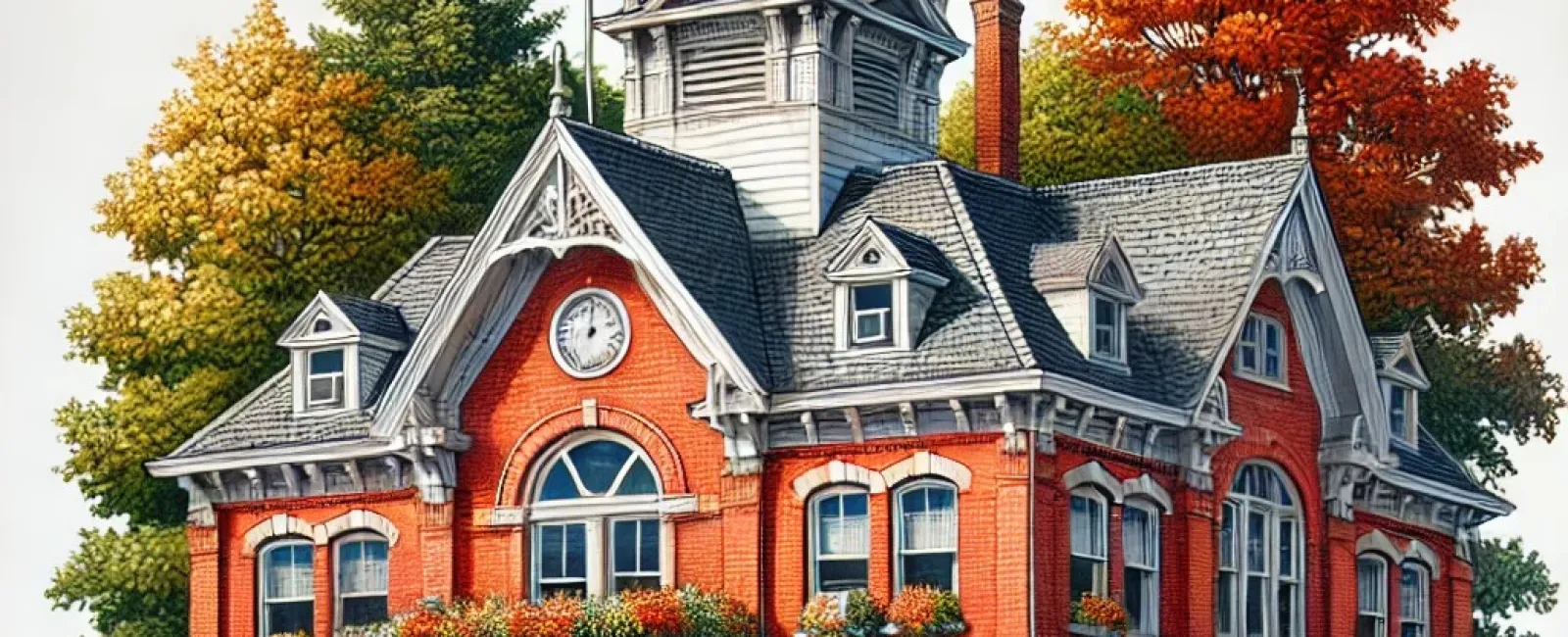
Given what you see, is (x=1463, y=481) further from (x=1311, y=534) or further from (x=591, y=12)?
(x=591, y=12)

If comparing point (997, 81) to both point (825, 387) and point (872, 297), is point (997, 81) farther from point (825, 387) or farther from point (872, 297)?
point (825, 387)

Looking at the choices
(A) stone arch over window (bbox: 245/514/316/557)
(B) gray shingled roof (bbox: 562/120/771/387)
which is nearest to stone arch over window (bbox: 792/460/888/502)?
(B) gray shingled roof (bbox: 562/120/771/387)

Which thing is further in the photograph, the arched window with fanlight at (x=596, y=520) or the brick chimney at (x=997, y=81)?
the brick chimney at (x=997, y=81)

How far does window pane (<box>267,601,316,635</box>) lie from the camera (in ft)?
165

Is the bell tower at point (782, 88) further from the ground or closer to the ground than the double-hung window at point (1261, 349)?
further from the ground


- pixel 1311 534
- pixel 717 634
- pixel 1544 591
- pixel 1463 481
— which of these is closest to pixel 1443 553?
pixel 1463 481

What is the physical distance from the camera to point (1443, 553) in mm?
55469

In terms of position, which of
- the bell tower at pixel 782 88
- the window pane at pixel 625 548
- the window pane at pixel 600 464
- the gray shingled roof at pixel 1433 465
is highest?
the bell tower at pixel 782 88

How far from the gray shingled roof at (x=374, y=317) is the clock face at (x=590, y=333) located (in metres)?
3.19

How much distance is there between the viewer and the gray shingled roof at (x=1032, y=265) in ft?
152

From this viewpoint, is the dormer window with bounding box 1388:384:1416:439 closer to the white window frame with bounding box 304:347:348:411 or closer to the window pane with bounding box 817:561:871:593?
the window pane with bounding box 817:561:871:593

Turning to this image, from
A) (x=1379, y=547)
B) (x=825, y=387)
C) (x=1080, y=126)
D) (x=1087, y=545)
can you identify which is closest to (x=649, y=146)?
(x=825, y=387)

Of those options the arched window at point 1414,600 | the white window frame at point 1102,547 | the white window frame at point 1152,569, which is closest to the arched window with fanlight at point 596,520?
the white window frame at point 1102,547

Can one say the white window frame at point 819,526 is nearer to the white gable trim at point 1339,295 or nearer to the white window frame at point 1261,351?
the white window frame at point 1261,351
